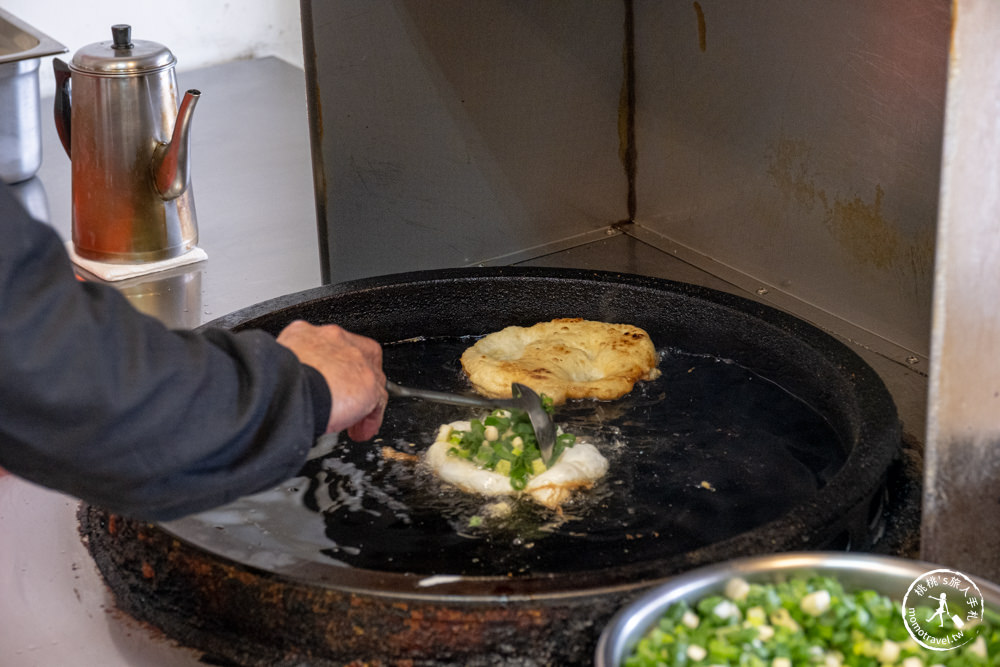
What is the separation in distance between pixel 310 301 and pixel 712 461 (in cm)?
90

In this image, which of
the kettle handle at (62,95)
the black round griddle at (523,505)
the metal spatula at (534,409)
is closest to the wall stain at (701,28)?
the black round griddle at (523,505)

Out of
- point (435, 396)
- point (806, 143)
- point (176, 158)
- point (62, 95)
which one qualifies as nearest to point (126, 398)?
point (435, 396)

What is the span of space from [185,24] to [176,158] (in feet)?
8.81

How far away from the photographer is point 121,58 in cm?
247

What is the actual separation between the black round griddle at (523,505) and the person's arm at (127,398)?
0.27m

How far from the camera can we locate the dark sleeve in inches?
44.3

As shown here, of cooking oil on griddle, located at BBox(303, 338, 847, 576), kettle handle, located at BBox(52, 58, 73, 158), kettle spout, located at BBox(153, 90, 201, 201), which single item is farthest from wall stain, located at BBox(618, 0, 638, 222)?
kettle handle, located at BBox(52, 58, 73, 158)

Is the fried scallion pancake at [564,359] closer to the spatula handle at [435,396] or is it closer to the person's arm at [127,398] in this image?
the spatula handle at [435,396]

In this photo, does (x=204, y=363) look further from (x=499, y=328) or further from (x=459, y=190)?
(x=459, y=190)

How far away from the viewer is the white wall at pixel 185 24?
4648mm

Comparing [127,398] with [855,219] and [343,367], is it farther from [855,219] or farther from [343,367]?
[855,219]

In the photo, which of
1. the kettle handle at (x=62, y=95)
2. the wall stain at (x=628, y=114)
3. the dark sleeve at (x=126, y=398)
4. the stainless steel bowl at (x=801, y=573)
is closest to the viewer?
the dark sleeve at (x=126, y=398)

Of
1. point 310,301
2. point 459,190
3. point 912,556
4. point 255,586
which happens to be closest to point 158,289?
point 310,301

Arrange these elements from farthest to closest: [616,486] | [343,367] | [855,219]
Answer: [855,219], [616,486], [343,367]
